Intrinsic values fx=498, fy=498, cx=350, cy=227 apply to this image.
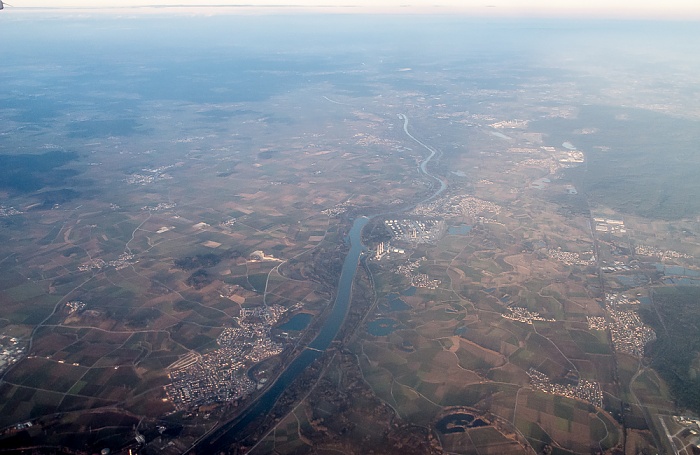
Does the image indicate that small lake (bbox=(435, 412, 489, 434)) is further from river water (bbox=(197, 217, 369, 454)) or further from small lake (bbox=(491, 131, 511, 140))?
small lake (bbox=(491, 131, 511, 140))

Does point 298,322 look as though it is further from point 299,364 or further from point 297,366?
point 297,366

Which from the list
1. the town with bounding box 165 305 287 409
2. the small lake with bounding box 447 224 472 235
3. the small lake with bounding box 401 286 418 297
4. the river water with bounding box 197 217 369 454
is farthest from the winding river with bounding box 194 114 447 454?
the small lake with bounding box 447 224 472 235

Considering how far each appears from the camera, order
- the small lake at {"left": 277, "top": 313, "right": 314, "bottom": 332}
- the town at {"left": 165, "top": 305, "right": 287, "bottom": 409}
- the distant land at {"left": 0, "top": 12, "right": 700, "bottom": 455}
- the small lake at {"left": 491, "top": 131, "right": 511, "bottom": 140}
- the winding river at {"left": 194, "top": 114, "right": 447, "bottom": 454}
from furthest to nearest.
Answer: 1. the small lake at {"left": 491, "top": 131, "right": 511, "bottom": 140}
2. the small lake at {"left": 277, "top": 313, "right": 314, "bottom": 332}
3. the town at {"left": 165, "top": 305, "right": 287, "bottom": 409}
4. the distant land at {"left": 0, "top": 12, "right": 700, "bottom": 455}
5. the winding river at {"left": 194, "top": 114, "right": 447, "bottom": 454}

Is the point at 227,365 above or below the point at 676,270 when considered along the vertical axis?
above

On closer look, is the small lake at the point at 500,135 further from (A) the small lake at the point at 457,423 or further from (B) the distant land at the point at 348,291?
(A) the small lake at the point at 457,423

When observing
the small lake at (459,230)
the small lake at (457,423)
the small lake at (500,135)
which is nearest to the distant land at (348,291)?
the small lake at (457,423)

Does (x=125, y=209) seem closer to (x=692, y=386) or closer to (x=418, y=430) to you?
(x=418, y=430)

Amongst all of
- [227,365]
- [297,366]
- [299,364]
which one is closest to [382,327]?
[299,364]

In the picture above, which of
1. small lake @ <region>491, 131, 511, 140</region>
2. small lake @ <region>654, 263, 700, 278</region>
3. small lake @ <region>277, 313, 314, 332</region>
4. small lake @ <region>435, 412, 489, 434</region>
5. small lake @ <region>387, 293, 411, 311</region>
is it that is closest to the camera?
small lake @ <region>435, 412, 489, 434</region>
